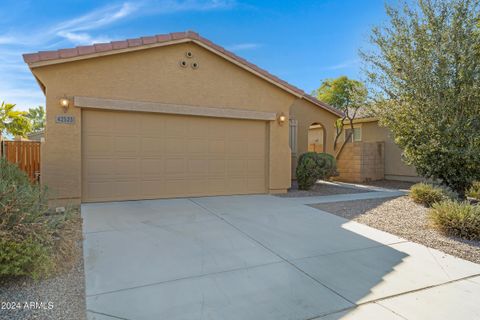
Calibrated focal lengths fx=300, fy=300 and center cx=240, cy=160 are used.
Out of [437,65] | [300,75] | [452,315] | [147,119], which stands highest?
[300,75]

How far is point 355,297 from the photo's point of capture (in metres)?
3.46

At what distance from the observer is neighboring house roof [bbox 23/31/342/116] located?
720cm

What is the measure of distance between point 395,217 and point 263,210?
3163 mm

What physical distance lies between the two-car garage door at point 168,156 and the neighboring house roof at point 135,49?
144cm

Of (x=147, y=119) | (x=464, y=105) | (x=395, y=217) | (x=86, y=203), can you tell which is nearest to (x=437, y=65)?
(x=464, y=105)

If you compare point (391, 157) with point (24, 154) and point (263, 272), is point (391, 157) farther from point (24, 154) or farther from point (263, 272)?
point (24, 154)

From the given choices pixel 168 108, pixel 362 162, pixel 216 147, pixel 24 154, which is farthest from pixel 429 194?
pixel 24 154

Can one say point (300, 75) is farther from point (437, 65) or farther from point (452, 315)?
point (452, 315)

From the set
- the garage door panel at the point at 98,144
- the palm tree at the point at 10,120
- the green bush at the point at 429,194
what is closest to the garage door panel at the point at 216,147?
the garage door panel at the point at 98,144

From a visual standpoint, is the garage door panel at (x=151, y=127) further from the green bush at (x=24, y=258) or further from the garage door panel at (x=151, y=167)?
the green bush at (x=24, y=258)

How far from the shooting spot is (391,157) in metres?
15.7

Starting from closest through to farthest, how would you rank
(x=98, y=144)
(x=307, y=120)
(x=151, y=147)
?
1. (x=98, y=144)
2. (x=151, y=147)
3. (x=307, y=120)

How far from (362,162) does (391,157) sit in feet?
6.02

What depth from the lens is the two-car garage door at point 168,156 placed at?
26.4 ft
